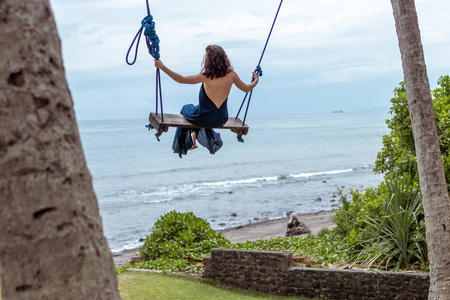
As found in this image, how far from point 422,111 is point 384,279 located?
3.13m

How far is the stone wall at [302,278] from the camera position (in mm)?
7730

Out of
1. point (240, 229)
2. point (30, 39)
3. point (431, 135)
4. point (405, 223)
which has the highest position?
point (30, 39)

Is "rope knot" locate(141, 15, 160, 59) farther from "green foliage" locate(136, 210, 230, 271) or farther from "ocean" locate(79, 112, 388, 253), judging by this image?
"ocean" locate(79, 112, 388, 253)


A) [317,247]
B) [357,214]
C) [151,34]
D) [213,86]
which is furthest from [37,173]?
[317,247]

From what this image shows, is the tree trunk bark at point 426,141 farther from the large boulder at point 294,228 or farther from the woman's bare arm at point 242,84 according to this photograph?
the large boulder at point 294,228

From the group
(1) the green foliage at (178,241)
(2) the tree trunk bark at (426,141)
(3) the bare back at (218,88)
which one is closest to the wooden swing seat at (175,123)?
(3) the bare back at (218,88)

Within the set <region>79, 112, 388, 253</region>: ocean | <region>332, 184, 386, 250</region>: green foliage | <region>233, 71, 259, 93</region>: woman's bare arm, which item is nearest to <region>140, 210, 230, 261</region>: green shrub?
<region>332, 184, 386, 250</region>: green foliage

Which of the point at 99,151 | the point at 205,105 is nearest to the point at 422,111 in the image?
the point at 205,105

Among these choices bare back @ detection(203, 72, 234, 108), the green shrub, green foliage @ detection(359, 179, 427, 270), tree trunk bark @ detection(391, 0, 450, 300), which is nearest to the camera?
tree trunk bark @ detection(391, 0, 450, 300)

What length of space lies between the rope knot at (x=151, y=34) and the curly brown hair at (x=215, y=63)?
739mm

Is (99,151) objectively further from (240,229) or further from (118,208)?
(240,229)

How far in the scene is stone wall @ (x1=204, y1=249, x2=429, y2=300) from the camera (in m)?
7.73

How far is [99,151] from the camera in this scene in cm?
7350

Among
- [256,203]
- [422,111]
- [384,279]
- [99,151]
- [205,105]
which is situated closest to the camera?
[422,111]
